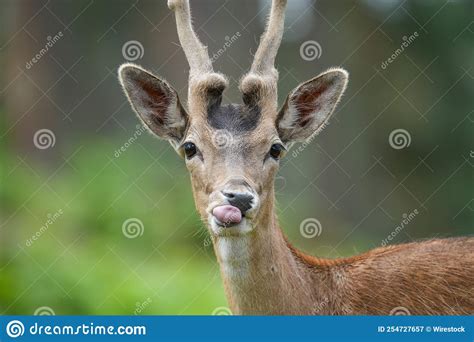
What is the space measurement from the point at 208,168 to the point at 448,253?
280 centimetres

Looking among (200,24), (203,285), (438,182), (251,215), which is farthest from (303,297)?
(438,182)

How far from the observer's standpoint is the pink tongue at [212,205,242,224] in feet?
24.5

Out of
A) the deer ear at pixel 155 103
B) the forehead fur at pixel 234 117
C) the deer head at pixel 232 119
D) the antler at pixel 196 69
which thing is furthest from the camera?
the deer ear at pixel 155 103

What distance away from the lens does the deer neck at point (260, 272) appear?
26.3 ft

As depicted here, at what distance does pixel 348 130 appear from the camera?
676 inches

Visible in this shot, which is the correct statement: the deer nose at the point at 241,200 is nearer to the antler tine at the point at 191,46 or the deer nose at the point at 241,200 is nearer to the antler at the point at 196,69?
the antler at the point at 196,69

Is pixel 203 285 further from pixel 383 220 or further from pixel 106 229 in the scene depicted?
pixel 383 220

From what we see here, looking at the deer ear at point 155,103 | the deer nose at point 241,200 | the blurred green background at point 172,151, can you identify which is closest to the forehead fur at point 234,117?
the deer ear at point 155,103

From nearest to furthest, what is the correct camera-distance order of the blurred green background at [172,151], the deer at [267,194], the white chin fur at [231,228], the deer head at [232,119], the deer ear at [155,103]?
the white chin fur at [231,228] < the deer head at [232,119] < the deer at [267,194] < the deer ear at [155,103] < the blurred green background at [172,151]

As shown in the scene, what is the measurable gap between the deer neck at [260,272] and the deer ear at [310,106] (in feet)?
2.86

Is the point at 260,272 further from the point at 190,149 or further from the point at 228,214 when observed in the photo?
the point at 190,149

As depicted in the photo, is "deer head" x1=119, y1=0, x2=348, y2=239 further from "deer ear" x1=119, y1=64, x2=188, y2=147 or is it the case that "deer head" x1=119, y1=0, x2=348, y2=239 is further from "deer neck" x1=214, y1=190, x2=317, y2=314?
"deer neck" x1=214, y1=190, x2=317, y2=314

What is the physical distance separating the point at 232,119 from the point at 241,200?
3.93 ft

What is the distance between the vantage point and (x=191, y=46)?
8797 mm
